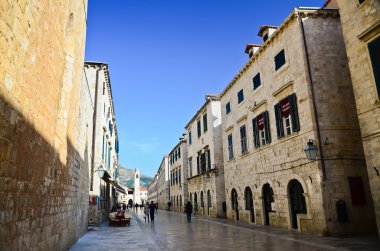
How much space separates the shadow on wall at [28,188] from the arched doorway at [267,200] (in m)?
11.7

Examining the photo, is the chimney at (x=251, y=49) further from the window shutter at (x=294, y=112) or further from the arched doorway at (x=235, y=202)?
the arched doorway at (x=235, y=202)

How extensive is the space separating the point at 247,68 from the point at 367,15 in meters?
9.82

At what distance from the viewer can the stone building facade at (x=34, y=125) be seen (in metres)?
3.98

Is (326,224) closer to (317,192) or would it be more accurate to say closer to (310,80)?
(317,192)

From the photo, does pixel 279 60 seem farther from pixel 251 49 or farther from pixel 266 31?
pixel 251 49

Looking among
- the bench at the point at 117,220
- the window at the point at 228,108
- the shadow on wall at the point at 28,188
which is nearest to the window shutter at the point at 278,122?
the window at the point at 228,108

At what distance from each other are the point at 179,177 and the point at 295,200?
96.5 feet

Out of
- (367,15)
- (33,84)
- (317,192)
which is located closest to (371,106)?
(367,15)

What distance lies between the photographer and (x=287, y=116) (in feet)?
48.9

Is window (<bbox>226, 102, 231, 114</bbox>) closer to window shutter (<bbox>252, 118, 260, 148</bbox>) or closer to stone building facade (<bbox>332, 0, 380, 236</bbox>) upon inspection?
window shutter (<bbox>252, 118, 260, 148</bbox>)

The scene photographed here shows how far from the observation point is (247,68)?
19.8 metres

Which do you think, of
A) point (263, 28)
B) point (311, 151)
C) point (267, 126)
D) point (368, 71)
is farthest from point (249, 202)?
point (368, 71)

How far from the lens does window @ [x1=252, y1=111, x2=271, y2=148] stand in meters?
16.7

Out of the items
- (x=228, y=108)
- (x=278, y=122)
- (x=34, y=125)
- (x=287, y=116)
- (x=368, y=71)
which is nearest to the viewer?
(x=34, y=125)
